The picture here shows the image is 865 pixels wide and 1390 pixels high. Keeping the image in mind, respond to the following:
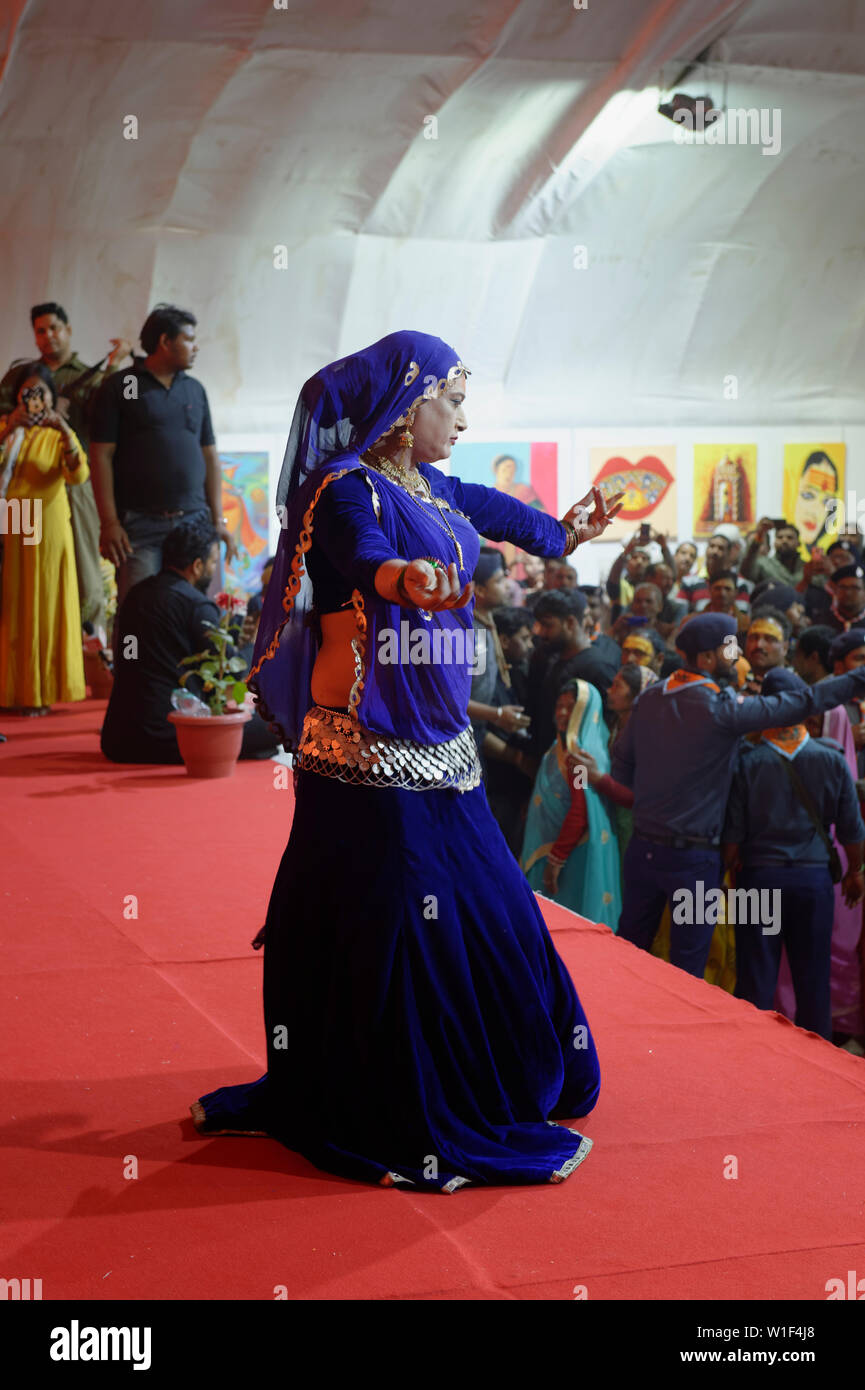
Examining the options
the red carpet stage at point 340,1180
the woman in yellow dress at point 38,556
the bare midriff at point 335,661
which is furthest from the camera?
the woman in yellow dress at point 38,556

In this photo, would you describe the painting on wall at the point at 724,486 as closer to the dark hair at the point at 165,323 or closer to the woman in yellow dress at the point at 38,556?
the woman in yellow dress at the point at 38,556

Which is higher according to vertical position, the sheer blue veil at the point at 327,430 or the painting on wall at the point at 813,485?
the painting on wall at the point at 813,485

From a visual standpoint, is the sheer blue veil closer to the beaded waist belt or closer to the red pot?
the beaded waist belt

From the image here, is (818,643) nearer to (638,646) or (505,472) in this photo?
(638,646)

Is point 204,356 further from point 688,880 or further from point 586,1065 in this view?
point 586,1065

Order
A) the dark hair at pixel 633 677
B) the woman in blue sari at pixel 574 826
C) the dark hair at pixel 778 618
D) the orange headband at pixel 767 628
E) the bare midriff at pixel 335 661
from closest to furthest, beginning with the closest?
the bare midriff at pixel 335 661
the woman in blue sari at pixel 574 826
the orange headband at pixel 767 628
the dark hair at pixel 633 677
the dark hair at pixel 778 618

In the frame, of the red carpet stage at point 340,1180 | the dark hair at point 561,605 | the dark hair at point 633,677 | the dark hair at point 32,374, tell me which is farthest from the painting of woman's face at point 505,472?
the red carpet stage at point 340,1180

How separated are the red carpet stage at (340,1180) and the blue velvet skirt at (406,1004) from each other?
0.25 ft

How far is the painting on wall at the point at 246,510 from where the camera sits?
1483 cm

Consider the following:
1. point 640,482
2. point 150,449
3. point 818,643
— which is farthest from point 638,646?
point 640,482

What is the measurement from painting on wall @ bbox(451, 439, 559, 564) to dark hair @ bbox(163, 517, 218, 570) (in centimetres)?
972

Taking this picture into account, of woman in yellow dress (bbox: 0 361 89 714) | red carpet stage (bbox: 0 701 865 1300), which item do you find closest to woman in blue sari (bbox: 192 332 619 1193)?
red carpet stage (bbox: 0 701 865 1300)

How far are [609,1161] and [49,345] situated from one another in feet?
22.9

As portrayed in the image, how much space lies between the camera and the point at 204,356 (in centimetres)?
1432
